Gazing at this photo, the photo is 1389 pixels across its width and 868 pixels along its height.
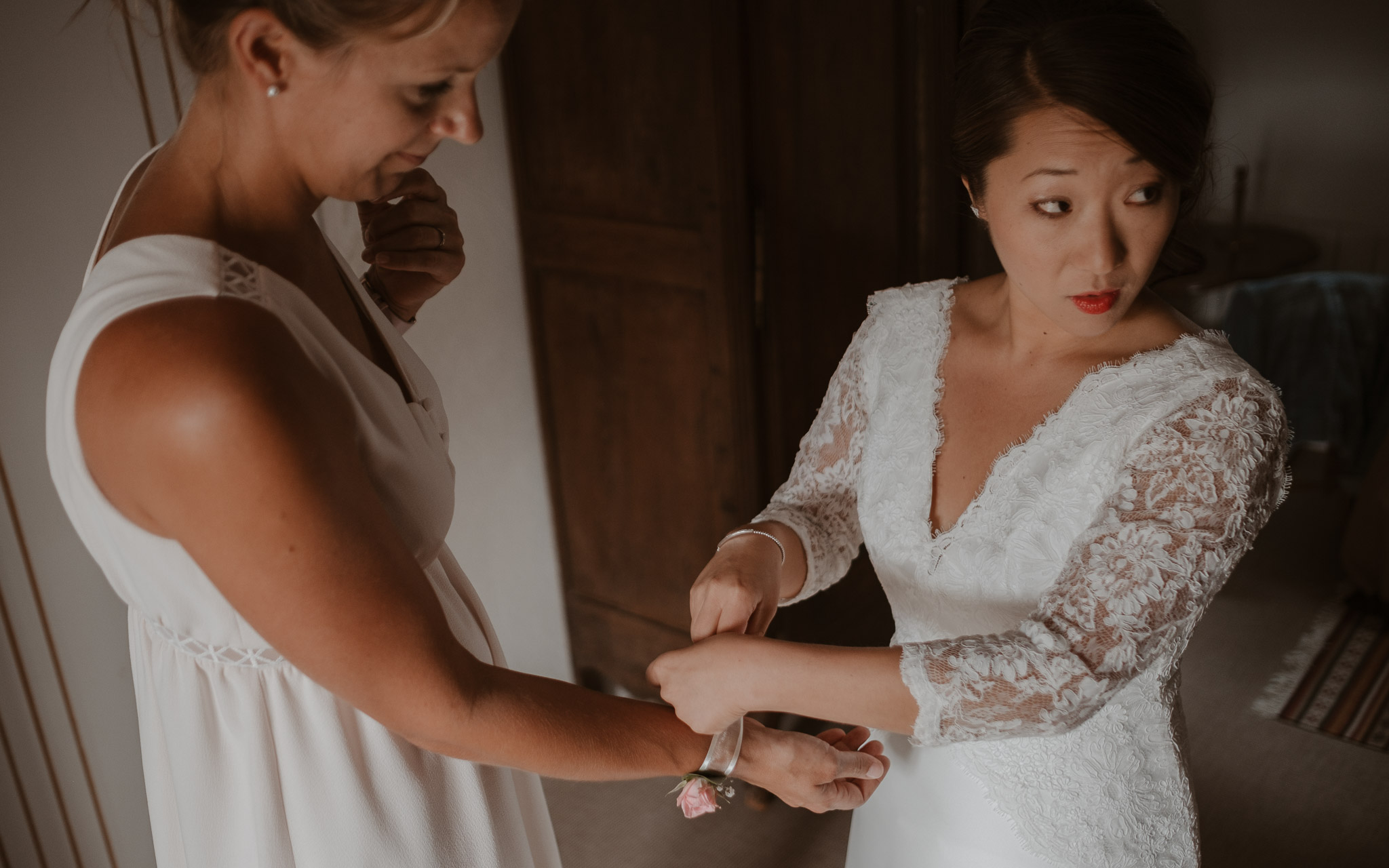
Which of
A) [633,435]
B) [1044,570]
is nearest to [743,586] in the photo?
[1044,570]

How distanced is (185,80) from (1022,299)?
1421 millimetres

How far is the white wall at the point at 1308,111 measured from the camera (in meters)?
4.90

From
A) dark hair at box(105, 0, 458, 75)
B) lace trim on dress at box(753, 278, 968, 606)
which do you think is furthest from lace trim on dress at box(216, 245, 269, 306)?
lace trim on dress at box(753, 278, 968, 606)

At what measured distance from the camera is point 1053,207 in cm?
121

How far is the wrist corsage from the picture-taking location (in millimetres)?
1125

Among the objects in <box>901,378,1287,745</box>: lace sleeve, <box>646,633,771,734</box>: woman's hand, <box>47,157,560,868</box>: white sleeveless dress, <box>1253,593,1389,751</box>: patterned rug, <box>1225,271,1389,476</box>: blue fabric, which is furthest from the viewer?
<box>1225,271,1389,476</box>: blue fabric

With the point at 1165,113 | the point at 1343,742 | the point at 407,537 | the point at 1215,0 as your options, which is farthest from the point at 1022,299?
the point at 1215,0

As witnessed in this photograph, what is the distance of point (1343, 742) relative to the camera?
2803 millimetres

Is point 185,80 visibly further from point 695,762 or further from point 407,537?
point 695,762

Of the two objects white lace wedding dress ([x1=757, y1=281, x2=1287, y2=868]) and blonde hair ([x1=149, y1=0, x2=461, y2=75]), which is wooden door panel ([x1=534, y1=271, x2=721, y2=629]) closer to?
→ white lace wedding dress ([x1=757, y1=281, x2=1287, y2=868])

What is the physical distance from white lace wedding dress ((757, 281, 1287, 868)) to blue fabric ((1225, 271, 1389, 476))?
313 cm

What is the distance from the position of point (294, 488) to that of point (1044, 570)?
0.85m

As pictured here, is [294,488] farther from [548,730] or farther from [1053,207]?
[1053,207]

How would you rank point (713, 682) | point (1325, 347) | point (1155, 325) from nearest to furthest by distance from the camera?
point (713, 682) → point (1155, 325) → point (1325, 347)
